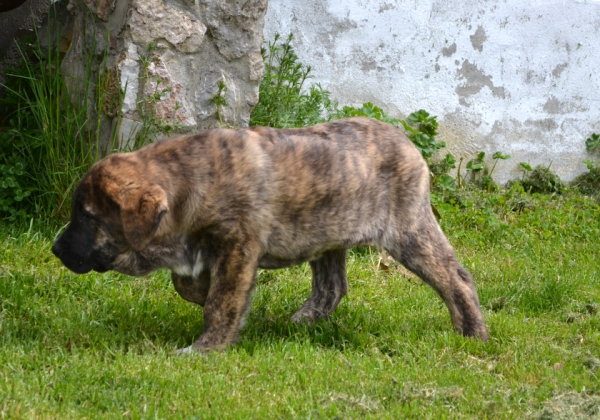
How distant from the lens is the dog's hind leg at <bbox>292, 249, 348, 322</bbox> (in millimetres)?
5469

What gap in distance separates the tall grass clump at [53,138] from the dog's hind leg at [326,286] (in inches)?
76.8

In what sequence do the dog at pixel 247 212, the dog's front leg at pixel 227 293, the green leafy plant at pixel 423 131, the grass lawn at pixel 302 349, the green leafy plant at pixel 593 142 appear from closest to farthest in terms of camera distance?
the grass lawn at pixel 302 349
the dog at pixel 247 212
the dog's front leg at pixel 227 293
the green leafy plant at pixel 423 131
the green leafy plant at pixel 593 142

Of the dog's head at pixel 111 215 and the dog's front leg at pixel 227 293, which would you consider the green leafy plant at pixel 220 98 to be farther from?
the dog's front leg at pixel 227 293

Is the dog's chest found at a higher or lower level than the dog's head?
lower

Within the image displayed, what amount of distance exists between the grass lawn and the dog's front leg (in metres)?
0.15

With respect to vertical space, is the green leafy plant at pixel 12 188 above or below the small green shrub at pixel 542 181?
below

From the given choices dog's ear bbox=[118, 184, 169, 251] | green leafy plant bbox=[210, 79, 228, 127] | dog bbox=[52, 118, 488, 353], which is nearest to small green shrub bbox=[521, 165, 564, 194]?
green leafy plant bbox=[210, 79, 228, 127]

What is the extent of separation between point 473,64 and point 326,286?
14.4 feet

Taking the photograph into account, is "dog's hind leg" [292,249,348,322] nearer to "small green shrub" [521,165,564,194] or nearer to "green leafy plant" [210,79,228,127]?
"green leafy plant" [210,79,228,127]

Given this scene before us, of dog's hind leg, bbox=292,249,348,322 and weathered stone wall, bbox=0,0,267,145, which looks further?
weathered stone wall, bbox=0,0,267,145

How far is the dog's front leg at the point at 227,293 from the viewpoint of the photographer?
461cm

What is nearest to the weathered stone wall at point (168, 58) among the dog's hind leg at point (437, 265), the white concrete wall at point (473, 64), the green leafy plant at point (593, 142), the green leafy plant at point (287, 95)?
the green leafy plant at point (287, 95)

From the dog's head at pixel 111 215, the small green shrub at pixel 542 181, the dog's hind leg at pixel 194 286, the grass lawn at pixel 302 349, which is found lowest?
the grass lawn at pixel 302 349

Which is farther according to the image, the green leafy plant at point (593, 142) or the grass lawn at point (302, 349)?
the green leafy plant at point (593, 142)
